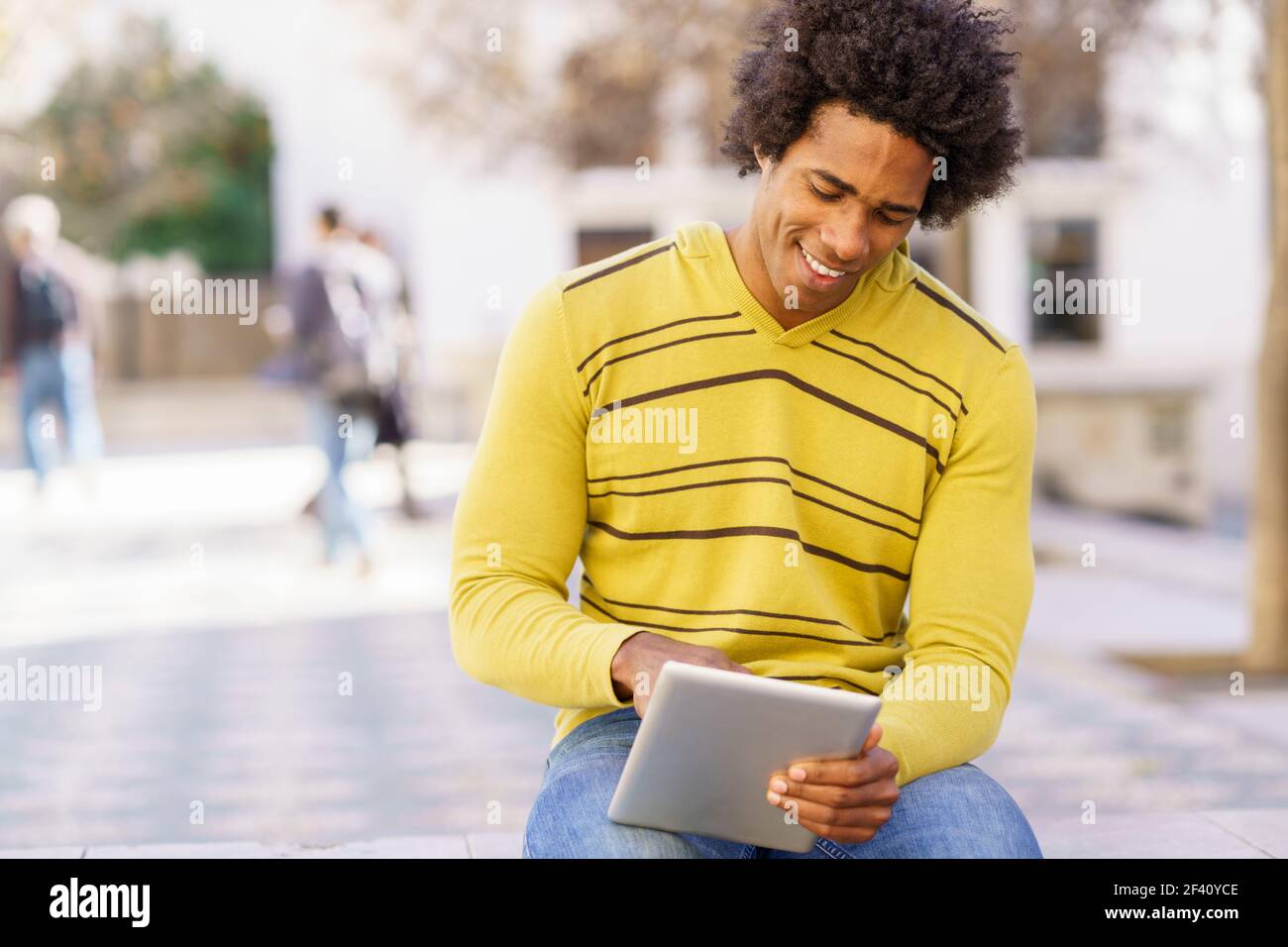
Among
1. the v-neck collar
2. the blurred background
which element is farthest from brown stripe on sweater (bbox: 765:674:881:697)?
the blurred background

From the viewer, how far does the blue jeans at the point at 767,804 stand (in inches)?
83.7

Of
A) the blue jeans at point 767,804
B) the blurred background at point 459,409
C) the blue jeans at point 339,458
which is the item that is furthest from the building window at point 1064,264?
the blue jeans at point 767,804

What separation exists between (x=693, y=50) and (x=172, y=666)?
607 centimetres

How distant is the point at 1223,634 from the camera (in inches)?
285

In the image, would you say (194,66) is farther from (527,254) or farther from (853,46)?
(853,46)

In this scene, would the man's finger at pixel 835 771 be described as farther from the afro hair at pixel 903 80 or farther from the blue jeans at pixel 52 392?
the blue jeans at pixel 52 392

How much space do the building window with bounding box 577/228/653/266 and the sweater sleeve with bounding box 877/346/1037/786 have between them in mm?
19385

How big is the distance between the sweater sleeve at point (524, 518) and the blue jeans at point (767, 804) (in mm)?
96

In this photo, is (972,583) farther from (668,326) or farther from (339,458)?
(339,458)

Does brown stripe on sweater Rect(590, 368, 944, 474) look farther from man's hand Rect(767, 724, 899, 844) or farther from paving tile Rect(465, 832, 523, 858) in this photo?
paving tile Rect(465, 832, 523, 858)

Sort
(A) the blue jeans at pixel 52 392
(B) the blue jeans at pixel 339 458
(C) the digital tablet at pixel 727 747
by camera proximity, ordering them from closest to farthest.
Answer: (C) the digital tablet at pixel 727 747, (B) the blue jeans at pixel 339 458, (A) the blue jeans at pixel 52 392

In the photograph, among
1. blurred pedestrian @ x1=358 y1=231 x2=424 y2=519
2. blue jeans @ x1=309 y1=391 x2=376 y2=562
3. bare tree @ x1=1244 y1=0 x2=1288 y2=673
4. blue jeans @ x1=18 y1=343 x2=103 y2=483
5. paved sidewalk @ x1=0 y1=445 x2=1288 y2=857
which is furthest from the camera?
blue jeans @ x1=18 y1=343 x2=103 y2=483

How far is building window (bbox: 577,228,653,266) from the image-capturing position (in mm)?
21672
